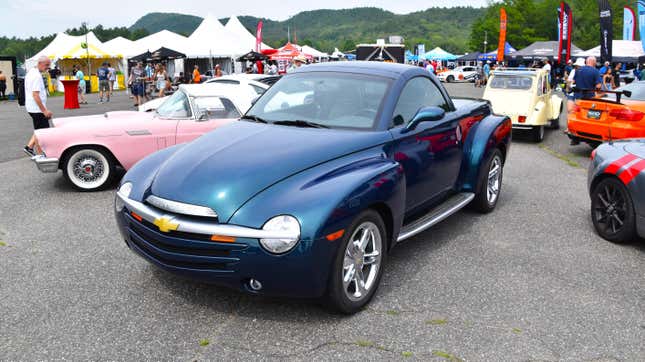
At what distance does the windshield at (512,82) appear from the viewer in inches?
507

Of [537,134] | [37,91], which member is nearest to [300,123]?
[37,91]

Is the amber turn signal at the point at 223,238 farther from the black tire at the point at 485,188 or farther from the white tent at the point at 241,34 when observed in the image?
the white tent at the point at 241,34

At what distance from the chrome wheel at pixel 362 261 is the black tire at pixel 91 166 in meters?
4.80

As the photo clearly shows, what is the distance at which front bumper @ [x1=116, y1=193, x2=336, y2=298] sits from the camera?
3209 mm

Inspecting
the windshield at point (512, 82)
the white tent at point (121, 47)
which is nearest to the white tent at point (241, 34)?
the white tent at point (121, 47)

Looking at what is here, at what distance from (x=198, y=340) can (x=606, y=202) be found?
4.35 metres

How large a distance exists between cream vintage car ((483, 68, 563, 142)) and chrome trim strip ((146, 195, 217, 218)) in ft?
33.5

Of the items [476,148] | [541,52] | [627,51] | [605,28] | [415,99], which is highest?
[541,52]

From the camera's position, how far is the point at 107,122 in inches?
288

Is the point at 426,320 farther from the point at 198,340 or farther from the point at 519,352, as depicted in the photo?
the point at 198,340

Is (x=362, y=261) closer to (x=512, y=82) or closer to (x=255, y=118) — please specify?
(x=255, y=118)

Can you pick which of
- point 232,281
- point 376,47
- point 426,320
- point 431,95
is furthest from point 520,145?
point 376,47

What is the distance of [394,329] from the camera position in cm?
354

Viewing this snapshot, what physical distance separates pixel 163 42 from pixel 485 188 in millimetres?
34189
